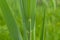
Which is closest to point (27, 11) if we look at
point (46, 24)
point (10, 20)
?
point (10, 20)

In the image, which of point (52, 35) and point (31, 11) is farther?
point (52, 35)

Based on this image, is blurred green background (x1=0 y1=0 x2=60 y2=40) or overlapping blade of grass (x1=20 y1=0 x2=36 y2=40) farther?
blurred green background (x1=0 y1=0 x2=60 y2=40)

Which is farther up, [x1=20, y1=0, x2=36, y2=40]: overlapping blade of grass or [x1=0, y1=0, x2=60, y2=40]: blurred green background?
[x1=20, y1=0, x2=36, y2=40]: overlapping blade of grass

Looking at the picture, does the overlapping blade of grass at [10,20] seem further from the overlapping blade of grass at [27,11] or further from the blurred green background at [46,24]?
the blurred green background at [46,24]

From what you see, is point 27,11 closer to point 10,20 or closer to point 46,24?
point 10,20

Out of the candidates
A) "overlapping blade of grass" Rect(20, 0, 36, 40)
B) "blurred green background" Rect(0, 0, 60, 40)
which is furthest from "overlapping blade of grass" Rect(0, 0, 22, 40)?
"blurred green background" Rect(0, 0, 60, 40)

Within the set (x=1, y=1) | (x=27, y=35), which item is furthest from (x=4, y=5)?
(x=27, y=35)

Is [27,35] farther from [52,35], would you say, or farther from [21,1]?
[52,35]

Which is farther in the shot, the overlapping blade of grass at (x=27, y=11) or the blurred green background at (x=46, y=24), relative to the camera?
the blurred green background at (x=46, y=24)

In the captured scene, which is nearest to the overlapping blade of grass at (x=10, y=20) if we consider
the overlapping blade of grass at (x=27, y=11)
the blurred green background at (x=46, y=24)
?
the overlapping blade of grass at (x=27, y=11)

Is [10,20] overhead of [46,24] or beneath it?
overhead

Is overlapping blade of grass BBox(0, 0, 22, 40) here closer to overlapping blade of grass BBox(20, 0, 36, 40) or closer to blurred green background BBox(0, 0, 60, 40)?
overlapping blade of grass BBox(20, 0, 36, 40)
